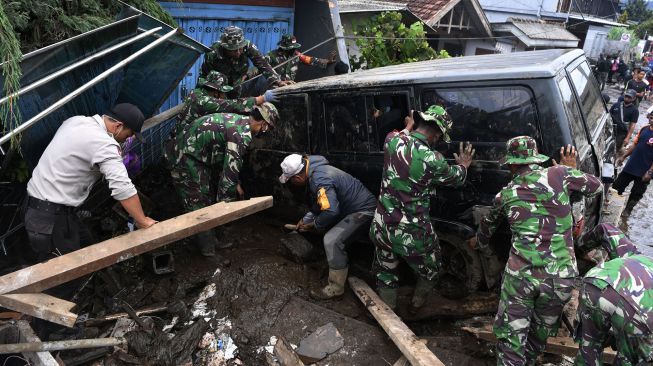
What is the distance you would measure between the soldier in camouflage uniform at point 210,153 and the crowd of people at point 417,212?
0.4 inches

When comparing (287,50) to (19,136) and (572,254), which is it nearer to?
(19,136)

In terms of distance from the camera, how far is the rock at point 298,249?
4242mm

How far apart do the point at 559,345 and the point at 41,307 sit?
338 centimetres

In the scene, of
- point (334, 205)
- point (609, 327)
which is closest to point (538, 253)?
point (609, 327)

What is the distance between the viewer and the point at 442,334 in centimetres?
363

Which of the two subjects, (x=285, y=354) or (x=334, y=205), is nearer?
(x=285, y=354)

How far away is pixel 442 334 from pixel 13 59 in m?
3.69

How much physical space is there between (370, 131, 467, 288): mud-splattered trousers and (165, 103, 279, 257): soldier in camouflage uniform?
1339 millimetres

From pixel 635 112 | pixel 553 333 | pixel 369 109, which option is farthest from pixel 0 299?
pixel 635 112

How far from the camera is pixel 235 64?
5.75 m

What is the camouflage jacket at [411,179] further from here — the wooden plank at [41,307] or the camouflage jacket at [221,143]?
the wooden plank at [41,307]

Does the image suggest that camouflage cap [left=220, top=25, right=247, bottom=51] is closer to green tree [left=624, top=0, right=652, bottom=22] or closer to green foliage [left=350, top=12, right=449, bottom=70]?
green foliage [left=350, top=12, right=449, bottom=70]

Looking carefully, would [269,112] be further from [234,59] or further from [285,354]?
[285,354]

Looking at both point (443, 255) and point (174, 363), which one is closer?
point (174, 363)
